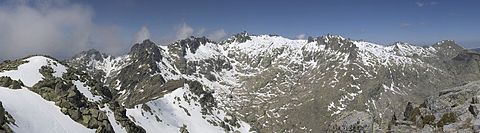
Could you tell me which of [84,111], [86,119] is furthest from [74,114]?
[84,111]

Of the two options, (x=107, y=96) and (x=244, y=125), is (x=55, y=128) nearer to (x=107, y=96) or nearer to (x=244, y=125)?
(x=107, y=96)

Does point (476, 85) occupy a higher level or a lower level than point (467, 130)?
higher

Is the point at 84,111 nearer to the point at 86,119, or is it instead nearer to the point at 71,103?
the point at 86,119

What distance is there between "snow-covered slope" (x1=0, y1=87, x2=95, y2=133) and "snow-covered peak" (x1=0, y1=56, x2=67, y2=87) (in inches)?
418

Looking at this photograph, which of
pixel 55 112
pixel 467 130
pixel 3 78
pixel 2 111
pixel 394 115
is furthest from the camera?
pixel 3 78

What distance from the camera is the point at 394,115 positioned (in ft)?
125

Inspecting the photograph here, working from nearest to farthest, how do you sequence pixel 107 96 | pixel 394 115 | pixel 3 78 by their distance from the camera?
pixel 394 115 < pixel 3 78 < pixel 107 96

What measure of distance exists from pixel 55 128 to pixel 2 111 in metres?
9.40

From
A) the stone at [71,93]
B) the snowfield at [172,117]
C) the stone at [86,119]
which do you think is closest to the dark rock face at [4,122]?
the stone at [86,119]

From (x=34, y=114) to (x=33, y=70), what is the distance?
29.2 meters

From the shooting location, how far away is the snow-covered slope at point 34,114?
52000 mm

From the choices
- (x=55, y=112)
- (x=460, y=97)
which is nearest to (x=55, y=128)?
(x=55, y=112)

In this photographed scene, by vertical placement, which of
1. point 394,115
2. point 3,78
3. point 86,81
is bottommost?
point 394,115

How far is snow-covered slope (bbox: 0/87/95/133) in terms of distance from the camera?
171 ft
